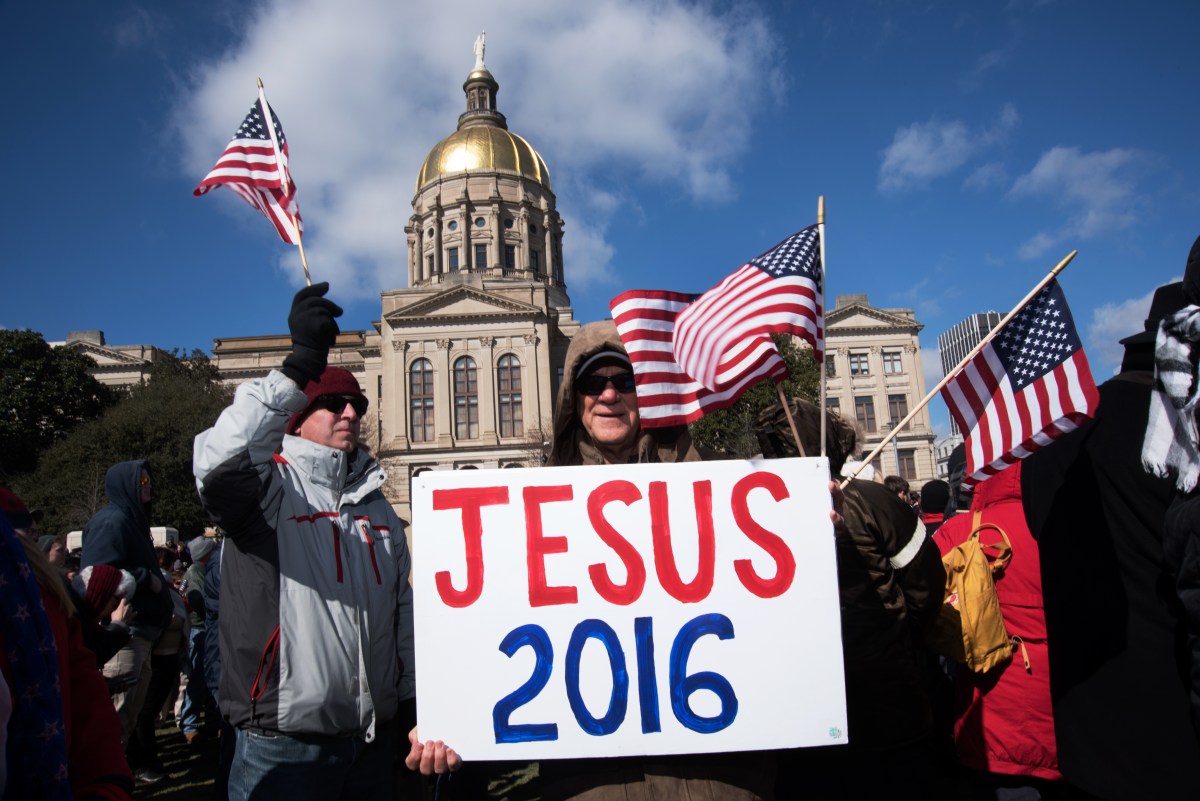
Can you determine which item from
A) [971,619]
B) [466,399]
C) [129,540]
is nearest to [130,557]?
[129,540]

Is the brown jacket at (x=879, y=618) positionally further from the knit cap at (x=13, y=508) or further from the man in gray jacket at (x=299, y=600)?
the knit cap at (x=13, y=508)

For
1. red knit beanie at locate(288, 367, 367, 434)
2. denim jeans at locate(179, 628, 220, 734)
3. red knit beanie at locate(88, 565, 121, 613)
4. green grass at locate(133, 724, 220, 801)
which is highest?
red knit beanie at locate(288, 367, 367, 434)

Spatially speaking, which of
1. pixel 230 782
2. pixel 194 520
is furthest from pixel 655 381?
pixel 194 520

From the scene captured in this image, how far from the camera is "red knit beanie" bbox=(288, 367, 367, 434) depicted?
9.80 feet

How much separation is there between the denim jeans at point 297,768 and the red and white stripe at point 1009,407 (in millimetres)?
2406

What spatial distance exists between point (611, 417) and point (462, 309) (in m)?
48.7

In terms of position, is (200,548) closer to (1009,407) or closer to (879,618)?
(879,618)

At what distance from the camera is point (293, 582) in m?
2.66

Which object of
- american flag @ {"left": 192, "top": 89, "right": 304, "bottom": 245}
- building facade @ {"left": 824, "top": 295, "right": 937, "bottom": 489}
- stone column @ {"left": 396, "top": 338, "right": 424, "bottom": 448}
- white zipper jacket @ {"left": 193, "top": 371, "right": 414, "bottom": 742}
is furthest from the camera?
building facade @ {"left": 824, "top": 295, "right": 937, "bottom": 489}

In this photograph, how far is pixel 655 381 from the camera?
2.60 m

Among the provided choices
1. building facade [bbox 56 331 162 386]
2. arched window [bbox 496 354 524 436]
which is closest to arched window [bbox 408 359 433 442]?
arched window [bbox 496 354 524 436]

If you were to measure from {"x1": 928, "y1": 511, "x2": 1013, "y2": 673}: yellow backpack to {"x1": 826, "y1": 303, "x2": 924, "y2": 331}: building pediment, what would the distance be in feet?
178

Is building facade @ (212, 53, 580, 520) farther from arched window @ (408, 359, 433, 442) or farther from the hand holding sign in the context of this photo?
the hand holding sign

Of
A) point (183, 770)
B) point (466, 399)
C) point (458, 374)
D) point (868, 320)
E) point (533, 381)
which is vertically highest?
point (868, 320)
